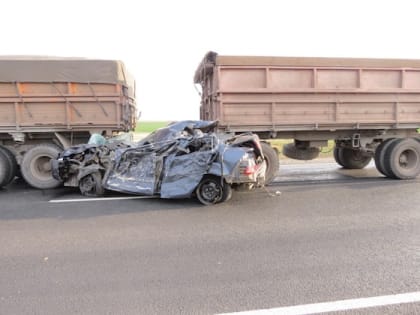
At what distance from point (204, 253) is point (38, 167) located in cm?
572

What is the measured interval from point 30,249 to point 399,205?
5.80 m

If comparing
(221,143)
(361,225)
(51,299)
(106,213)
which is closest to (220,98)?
(221,143)

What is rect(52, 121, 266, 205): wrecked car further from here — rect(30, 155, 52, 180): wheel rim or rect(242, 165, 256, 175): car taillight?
rect(30, 155, 52, 180): wheel rim

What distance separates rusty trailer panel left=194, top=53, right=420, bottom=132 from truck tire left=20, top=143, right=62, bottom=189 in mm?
3976

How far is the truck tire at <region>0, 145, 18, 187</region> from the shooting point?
25.2ft

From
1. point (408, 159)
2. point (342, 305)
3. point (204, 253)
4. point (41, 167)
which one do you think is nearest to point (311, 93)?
point (408, 159)

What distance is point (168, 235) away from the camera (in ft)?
14.8

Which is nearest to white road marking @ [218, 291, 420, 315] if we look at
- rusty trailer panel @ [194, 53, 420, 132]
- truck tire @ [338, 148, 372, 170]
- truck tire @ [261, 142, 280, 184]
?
truck tire @ [261, 142, 280, 184]

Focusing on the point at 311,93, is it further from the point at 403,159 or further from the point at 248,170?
the point at 248,170

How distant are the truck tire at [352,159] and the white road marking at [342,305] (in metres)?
7.82

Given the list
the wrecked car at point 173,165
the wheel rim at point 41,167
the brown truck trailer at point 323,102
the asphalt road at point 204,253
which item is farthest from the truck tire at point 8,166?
the brown truck trailer at point 323,102

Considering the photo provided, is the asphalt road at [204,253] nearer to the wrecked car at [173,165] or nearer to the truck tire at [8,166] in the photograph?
the wrecked car at [173,165]

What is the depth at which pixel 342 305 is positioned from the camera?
8.98 feet

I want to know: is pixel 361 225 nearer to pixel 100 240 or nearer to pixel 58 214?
pixel 100 240
